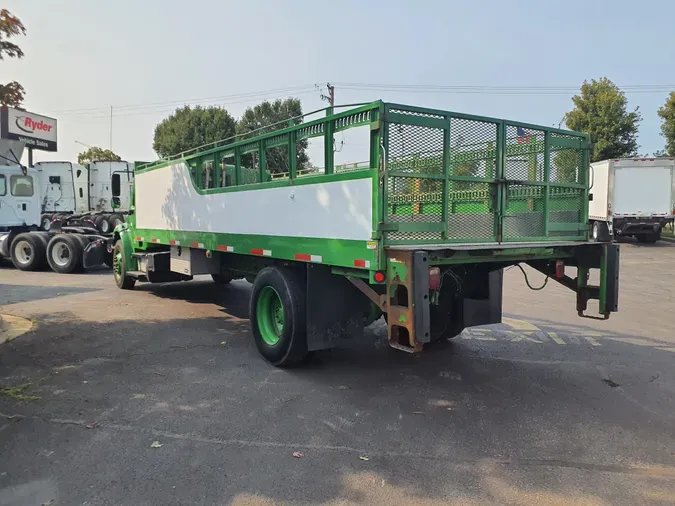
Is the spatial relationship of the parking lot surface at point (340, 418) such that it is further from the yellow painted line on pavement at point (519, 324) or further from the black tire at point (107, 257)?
A: the black tire at point (107, 257)

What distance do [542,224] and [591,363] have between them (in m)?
1.78

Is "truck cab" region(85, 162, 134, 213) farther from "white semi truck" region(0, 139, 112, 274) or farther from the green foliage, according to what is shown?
the green foliage

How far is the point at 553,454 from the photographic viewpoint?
3.77 metres

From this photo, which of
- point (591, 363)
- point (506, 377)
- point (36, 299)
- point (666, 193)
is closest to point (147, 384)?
point (506, 377)

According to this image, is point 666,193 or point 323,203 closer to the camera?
point 323,203

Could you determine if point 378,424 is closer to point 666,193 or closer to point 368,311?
point 368,311

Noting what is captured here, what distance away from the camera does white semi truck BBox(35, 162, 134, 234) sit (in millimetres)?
24969

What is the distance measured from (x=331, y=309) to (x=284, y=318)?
525 millimetres

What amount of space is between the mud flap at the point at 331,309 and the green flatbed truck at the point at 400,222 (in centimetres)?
1

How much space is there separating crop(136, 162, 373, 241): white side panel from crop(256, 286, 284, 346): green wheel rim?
75 centimetres

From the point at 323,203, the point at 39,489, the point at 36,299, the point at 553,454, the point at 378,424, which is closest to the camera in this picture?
the point at 39,489

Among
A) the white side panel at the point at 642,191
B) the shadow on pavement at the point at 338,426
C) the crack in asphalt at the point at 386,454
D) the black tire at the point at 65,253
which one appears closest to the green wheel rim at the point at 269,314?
the shadow on pavement at the point at 338,426

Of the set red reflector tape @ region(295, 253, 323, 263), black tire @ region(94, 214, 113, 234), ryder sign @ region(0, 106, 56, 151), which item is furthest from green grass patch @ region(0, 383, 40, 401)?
black tire @ region(94, 214, 113, 234)

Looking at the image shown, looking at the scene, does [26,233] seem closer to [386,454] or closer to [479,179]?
[479,179]
